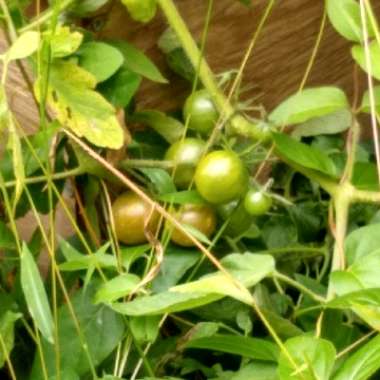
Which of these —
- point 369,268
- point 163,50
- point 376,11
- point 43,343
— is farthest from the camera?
point 376,11

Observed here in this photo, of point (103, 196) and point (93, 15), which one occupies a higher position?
point (93, 15)

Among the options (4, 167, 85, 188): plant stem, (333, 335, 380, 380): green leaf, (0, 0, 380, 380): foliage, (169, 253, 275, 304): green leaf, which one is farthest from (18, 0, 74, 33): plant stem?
(333, 335, 380, 380): green leaf

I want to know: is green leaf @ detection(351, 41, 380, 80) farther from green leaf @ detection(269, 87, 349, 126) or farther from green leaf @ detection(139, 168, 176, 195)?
green leaf @ detection(139, 168, 176, 195)

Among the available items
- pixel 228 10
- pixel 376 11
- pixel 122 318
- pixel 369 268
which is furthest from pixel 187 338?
pixel 376 11

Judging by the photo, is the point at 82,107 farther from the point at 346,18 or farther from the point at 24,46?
the point at 346,18

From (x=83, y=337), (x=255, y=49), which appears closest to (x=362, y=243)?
(x=83, y=337)

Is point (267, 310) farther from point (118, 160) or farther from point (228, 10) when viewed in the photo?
point (228, 10)

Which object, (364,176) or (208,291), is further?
(364,176)
